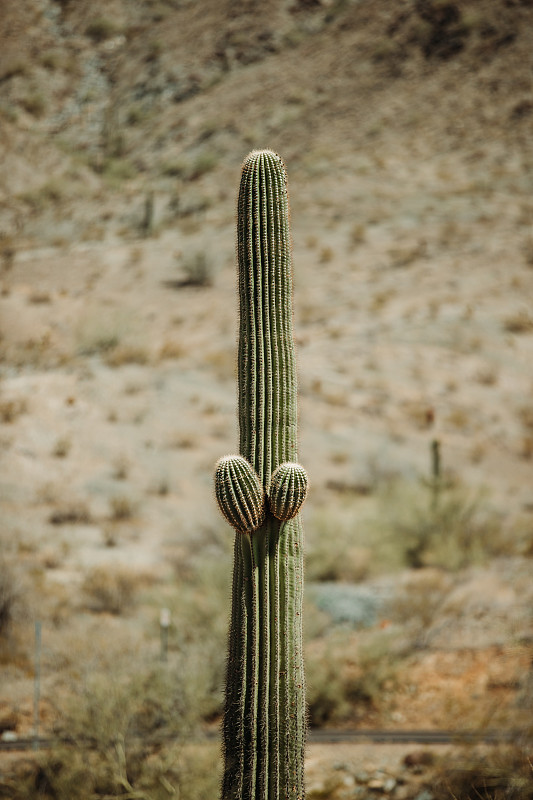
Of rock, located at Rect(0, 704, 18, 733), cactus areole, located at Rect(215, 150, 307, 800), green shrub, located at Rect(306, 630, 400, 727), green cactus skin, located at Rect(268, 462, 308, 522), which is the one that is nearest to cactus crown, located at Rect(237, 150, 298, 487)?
cactus areole, located at Rect(215, 150, 307, 800)

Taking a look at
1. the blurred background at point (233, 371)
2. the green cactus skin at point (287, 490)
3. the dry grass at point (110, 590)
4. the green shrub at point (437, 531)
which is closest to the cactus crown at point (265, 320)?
the green cactus skin at point (287, 490)

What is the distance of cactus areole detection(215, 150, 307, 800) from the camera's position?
458 centimetres

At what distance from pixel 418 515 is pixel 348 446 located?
3.98m

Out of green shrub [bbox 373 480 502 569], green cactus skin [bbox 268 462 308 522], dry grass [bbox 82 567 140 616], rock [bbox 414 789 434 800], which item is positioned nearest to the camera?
green cactus skin [bbox 268 462 308 522]

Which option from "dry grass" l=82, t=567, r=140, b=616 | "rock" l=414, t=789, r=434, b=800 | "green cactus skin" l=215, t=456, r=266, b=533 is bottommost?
"rock" l=414, t=789, r=434, b=800

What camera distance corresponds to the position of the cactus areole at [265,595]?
458cm

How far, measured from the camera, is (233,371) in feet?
59.3

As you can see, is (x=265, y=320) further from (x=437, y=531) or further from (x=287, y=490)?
(x=437, y=531)

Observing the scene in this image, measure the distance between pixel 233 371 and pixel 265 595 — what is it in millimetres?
13538

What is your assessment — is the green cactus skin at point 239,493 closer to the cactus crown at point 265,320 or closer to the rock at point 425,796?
the cactus crown at point 265,320

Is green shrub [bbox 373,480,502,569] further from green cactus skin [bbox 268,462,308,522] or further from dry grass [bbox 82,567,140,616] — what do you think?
green cactus skin [bbox 268,462,308,522]

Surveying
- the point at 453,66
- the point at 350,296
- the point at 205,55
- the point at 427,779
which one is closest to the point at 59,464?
the point at 427,779

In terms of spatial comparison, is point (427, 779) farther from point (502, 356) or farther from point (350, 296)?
point (350, 296)

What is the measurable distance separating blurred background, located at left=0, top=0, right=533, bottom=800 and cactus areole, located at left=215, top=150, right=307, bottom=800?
1819mm
